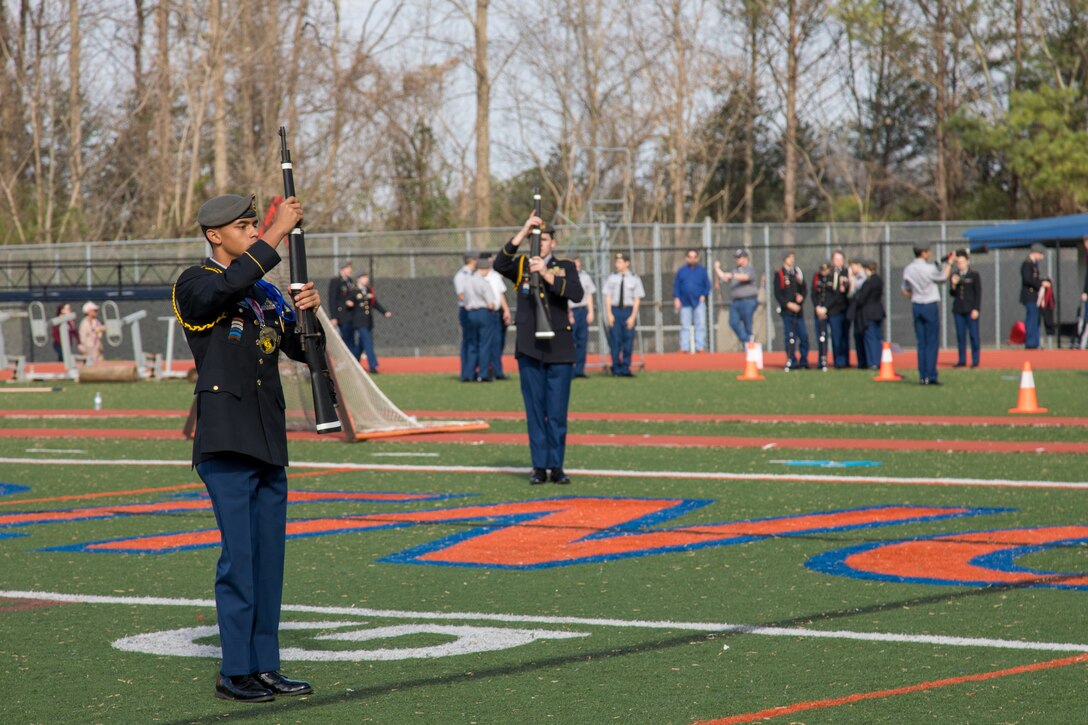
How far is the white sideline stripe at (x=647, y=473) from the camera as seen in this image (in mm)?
11500

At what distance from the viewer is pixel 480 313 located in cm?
2420

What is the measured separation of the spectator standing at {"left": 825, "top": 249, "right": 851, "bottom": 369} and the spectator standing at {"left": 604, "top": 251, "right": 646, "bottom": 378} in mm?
3395

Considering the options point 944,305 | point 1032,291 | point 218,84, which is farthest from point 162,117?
point 1032,291

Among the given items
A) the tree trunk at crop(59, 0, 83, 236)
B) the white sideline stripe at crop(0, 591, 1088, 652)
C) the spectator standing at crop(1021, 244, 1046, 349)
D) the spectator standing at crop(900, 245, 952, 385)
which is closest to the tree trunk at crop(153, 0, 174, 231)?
the tree trunk at crop(59, 0, 83, 236)

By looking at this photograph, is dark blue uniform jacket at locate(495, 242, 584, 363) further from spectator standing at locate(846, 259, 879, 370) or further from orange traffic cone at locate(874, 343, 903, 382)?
spectator standing at locate(846, 259, 879, 370)

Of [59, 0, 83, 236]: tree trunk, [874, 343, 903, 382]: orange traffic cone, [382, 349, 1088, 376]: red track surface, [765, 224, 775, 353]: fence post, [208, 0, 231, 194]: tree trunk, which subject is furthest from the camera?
[59, 0, 83, 236]: tree trunk

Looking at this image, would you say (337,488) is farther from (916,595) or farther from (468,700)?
(468,700)

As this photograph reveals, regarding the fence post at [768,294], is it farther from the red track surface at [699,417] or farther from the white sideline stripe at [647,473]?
the white sideline stripe at [647,473]

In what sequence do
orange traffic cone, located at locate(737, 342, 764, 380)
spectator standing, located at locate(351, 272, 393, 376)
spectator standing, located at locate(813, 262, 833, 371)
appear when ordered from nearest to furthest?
orange traffic cone, located at locate(737, 342, 764, 380), spectator standing, located at locate(813, 262, 833, 371), spectator standing, located at locate(351, 272, 393, 376)

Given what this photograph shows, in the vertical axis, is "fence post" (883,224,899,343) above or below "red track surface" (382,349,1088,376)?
above

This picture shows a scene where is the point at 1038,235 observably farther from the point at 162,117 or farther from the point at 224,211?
the point at 224,211

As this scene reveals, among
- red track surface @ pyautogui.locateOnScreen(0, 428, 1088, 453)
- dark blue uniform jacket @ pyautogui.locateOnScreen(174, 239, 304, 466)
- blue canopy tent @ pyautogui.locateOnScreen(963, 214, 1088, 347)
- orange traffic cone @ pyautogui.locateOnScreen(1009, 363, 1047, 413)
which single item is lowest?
red track surface @ pyautogui.locateOnScreen(0, 428, 1088, 453)

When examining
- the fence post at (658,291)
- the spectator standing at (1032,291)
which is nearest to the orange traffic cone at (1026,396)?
the spectator standing at (1032,291)

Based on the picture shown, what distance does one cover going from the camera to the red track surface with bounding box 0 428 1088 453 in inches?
560
